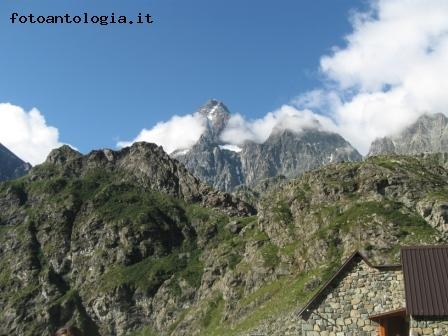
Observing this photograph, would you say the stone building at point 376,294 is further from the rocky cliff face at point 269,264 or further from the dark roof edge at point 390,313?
the rocky cliff face at point 269,264

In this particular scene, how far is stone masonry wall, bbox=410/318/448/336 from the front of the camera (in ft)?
106

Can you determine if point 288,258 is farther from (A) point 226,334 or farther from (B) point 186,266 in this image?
(B) point 186,266

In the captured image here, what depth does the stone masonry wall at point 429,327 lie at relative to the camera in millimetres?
32312

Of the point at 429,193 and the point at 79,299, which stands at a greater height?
the point at 429,193

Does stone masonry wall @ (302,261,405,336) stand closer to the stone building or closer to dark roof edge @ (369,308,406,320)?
the stone building

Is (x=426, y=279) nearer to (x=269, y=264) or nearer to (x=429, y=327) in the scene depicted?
(x=429, y=327)

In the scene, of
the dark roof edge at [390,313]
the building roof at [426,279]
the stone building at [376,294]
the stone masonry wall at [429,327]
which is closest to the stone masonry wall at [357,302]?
the stone building at [376,294]

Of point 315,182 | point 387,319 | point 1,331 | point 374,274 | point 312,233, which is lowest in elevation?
point 1,331

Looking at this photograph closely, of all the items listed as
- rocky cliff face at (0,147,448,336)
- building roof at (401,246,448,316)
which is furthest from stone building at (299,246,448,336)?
rocky cliff face at (0,147,448,336)

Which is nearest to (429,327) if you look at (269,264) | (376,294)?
(376,294)

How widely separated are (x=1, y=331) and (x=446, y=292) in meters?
179

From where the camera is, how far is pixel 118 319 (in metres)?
184

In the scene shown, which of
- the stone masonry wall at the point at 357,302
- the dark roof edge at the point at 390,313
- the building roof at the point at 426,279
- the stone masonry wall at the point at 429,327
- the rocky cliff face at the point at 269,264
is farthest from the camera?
the rocky cliff face at the point at 269,264

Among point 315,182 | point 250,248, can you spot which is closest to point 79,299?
point 250,248
